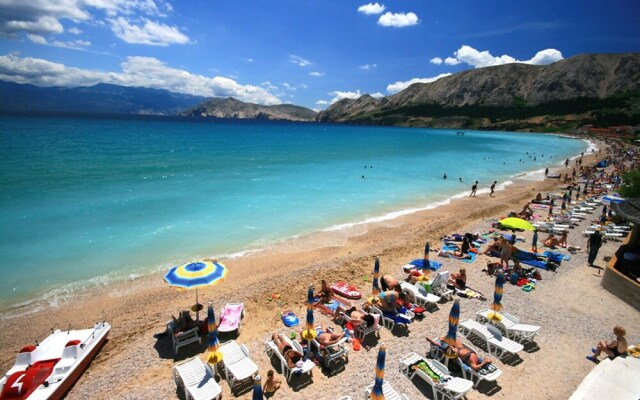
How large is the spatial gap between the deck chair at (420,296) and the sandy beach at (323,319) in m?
0.40

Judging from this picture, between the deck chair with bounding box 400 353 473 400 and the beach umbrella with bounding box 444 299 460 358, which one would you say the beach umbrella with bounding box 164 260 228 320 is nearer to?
the deck chair with bounding box 400 353 473 400

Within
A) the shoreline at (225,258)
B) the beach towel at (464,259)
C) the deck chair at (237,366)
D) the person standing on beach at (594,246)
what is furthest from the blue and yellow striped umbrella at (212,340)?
the person standing on beach at (594,246)

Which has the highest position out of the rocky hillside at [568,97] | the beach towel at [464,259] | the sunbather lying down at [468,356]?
the rocky hillside at [568,97]

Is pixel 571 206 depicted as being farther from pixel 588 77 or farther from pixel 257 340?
pixel 588 77

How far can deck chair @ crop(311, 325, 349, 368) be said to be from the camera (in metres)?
7.66

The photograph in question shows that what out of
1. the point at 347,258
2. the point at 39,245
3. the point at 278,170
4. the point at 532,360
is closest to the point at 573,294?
the point at 532,360

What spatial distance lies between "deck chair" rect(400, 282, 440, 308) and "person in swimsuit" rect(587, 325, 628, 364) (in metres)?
3.87

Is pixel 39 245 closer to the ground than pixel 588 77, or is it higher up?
closer to the ground

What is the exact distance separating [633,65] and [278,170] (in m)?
218

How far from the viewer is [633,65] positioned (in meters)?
166

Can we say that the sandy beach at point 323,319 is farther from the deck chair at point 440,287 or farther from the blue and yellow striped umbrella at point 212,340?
the blue and yellow striped umbrella at point 212,340

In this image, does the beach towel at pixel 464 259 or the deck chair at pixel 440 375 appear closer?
the deck chair at pixel 440 375

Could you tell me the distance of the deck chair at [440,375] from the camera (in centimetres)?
657

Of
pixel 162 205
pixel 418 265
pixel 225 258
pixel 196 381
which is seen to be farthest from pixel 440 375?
pixel 162 205
